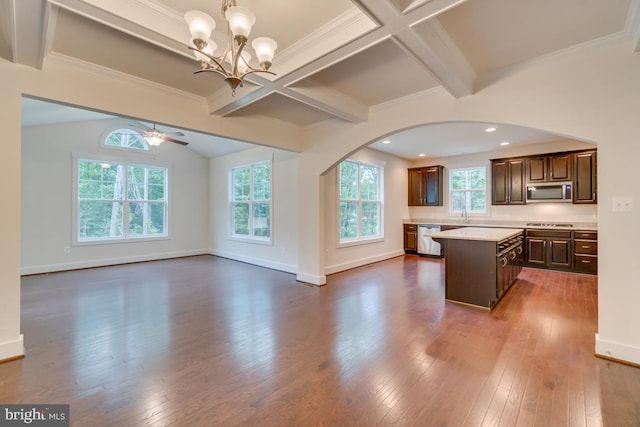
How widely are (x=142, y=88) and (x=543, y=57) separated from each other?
13.6 feet

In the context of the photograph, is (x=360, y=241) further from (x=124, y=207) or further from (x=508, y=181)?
(x=124, y=207)

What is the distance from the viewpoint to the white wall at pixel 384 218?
5613mm

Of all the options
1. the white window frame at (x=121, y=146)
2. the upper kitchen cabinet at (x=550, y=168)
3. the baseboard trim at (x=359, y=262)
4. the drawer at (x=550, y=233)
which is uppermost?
the white window frame at (x=121, y=146)

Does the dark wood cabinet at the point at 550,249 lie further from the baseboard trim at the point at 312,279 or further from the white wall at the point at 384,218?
the baseboard trim at the point at 312,279

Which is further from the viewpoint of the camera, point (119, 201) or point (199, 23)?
point (119, 201)

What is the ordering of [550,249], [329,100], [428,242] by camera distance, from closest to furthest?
[329,100] < [550,249] < [428,242]

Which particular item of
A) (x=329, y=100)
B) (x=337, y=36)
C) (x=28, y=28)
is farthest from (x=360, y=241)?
(x=28, y=28)

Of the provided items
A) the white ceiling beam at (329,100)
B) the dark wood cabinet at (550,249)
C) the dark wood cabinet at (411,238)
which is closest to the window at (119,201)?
the white ceiling beam at (329,100)

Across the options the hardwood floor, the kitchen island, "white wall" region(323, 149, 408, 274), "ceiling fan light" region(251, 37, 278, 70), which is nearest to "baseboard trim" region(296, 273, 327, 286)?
the hardwood floor

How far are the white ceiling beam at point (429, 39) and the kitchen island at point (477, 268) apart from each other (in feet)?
6.18

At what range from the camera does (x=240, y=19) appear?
1.74 m

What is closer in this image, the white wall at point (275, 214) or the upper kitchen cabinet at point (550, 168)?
the upper kitchen cabinet at point (550, 168)

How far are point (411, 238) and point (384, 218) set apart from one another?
125 centimetres

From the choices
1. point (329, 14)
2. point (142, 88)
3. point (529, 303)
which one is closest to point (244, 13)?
point (329, 14)
